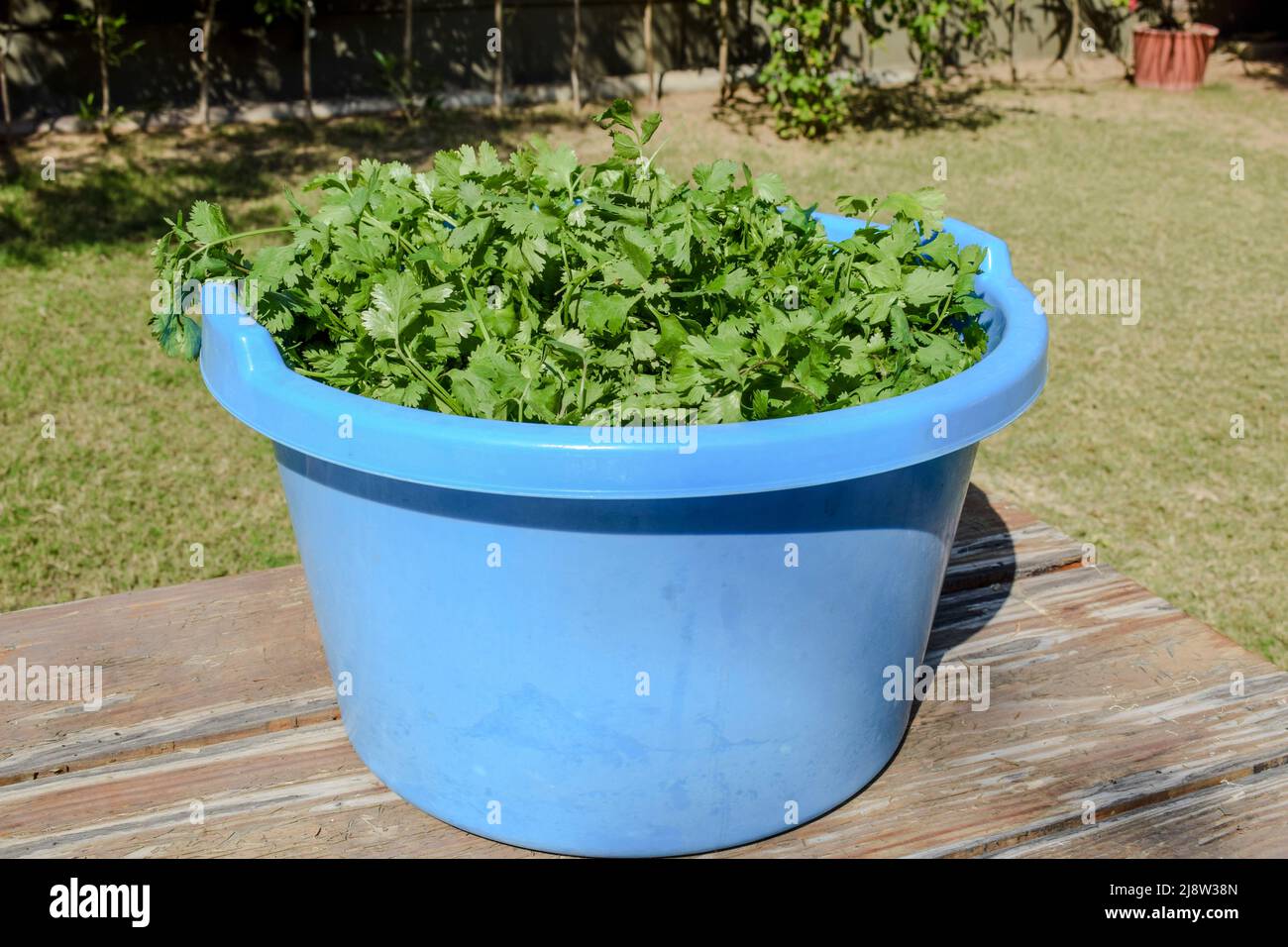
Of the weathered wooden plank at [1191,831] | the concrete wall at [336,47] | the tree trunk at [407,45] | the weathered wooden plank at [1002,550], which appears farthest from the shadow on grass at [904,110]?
the weathered wooden plank at [1191,831]

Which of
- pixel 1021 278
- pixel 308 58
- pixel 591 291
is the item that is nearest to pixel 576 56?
pixel 308 58

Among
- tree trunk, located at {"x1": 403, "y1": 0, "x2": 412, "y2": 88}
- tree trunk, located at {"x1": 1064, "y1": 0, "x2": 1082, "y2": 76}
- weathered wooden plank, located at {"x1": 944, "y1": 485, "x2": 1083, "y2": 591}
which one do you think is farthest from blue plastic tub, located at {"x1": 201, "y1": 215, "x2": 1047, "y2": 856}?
tree trunk, located at {"x1": 1064, "y1": 0, "x2": 1082, "y2": 76}

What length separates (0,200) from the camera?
5.83 m

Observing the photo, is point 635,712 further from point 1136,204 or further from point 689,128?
point 689,128

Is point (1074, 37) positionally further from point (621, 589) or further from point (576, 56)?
point (621, 589)

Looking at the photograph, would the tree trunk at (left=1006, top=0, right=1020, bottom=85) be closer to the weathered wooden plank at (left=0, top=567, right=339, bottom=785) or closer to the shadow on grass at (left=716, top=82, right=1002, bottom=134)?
the shadow on grass at (left=716, top=82, right=1002, bottom=134)

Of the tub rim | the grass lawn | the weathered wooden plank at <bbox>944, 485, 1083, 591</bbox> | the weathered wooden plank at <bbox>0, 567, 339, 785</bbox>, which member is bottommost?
the grass lawn

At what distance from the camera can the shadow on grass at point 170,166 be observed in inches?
220

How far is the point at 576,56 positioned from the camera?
7.88 metres

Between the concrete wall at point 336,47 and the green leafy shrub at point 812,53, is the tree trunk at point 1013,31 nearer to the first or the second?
the concrete wall at point 336,47

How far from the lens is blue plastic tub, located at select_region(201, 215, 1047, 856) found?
1.28 metres

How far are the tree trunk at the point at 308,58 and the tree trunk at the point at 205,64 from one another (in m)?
0.52

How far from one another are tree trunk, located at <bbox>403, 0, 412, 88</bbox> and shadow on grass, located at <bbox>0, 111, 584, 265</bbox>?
320mm

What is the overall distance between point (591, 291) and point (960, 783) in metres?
0.84
